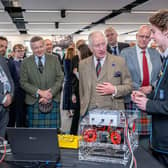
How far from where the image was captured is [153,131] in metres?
1.61

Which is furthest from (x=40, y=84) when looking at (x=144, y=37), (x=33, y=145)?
(x=33, y=145)

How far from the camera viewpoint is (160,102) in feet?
5.03

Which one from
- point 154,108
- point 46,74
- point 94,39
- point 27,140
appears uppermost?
point 94,39

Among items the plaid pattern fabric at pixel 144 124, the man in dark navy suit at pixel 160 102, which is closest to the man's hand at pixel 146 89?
the plaid pattern fabric at pixel 144 124

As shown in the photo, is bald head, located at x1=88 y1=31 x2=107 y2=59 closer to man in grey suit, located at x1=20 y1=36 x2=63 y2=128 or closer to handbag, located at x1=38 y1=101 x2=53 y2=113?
man in grey suit, located at x1=20 y1=36 x2=63 y2=128

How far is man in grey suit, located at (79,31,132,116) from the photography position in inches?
88.9

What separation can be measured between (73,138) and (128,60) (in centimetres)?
126

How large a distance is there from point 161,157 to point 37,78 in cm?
172

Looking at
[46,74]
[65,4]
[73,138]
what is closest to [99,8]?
[65,4]

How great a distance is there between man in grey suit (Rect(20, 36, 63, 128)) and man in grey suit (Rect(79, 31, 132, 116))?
0.63 m

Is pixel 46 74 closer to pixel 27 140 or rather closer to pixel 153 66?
pixel 153 66

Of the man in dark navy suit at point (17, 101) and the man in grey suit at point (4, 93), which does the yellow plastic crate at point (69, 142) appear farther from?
the man in dark navy suit at point (17, 101)

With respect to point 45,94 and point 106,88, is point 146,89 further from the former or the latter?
point 45,94

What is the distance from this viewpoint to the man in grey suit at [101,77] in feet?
7.41
